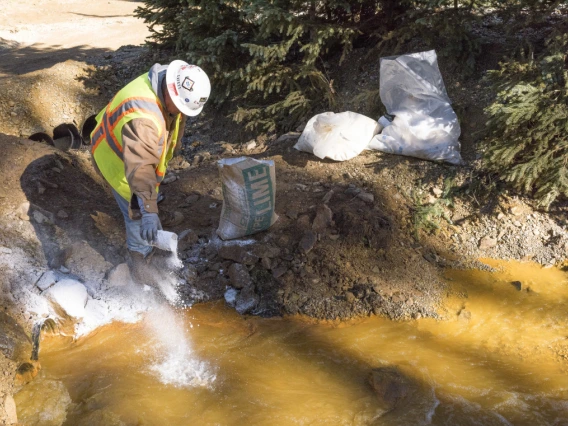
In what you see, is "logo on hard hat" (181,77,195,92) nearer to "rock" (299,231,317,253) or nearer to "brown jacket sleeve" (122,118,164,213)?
"brown jacket sleeve" (122,118,164,213)

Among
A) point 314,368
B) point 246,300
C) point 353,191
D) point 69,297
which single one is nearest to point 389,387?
point 314,368

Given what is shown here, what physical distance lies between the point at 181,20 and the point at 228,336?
4.54 meters

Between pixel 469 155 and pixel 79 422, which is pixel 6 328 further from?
pixel 469 155

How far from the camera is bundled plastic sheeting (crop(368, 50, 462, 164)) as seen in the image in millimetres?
5328

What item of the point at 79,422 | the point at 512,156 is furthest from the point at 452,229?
the point at 79,422

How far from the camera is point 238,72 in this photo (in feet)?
21.0

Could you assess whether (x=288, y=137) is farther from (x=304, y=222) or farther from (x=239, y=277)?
(x=239, y=277)

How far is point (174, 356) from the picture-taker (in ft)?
12.8

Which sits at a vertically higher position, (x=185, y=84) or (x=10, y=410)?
(x=185, y=84)

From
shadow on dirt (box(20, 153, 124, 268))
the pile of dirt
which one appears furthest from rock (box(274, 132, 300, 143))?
the pile of dirt

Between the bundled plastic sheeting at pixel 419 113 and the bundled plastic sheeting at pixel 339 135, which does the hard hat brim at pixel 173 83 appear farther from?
the bundled plastic sheeting at pixel 419 113

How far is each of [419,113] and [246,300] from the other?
8.74 ft

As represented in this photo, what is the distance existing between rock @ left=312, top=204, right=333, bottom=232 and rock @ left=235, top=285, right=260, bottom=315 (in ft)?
2.66

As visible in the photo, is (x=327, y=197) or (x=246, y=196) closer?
(x=246, y=196)
